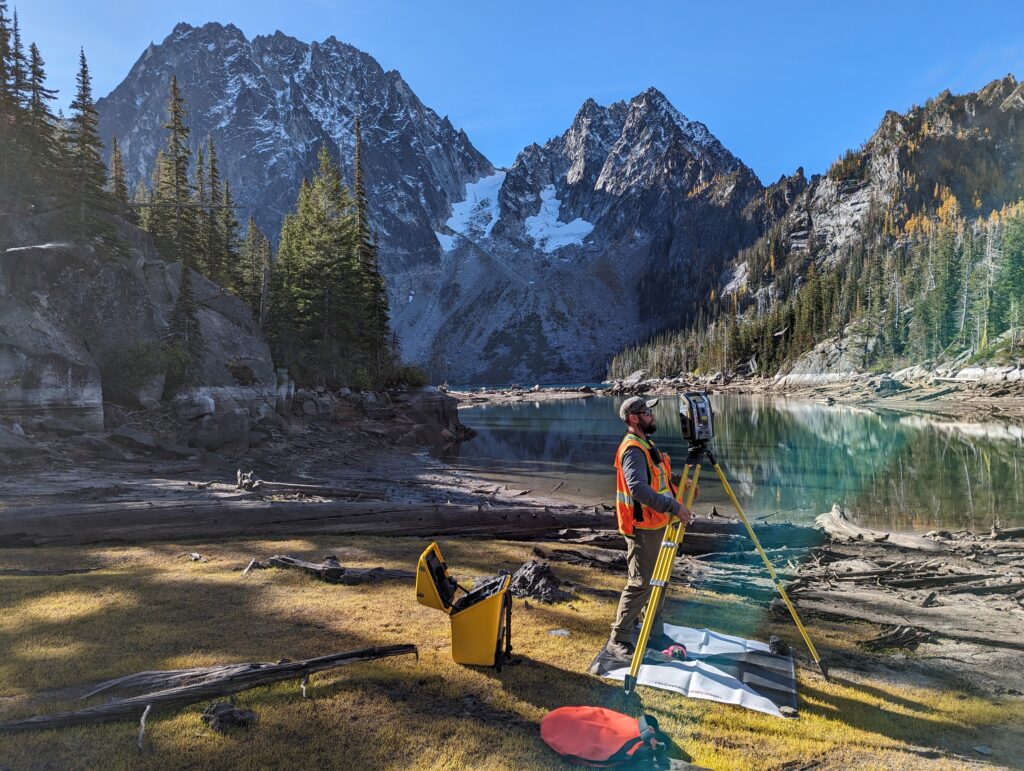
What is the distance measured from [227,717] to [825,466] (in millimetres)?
31440

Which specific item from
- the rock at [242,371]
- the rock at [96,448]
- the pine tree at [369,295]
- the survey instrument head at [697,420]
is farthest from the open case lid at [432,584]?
the pine tree at [369,295]

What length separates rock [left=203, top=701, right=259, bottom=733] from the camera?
430 cm

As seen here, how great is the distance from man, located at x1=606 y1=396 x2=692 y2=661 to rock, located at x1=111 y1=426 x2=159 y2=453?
20.4 metres

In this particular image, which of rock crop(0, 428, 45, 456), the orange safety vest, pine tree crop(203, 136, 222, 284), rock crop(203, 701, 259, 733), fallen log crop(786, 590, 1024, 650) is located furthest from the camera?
pine tree crop(203, 136, 222, 284)

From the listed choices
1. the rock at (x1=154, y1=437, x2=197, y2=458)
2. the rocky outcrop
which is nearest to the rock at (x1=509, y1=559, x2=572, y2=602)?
the rock at (x1=154, y1=437, x2=197, y2=458)

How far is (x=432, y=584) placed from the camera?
5535mm

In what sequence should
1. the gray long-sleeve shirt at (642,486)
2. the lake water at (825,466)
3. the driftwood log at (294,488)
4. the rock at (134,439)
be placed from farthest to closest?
1. the rock at (134,439)
2. the lake water at (825,466)
3. the driftwood log at (294,488)
4. the gray long-sleeve shirt at (642,486)

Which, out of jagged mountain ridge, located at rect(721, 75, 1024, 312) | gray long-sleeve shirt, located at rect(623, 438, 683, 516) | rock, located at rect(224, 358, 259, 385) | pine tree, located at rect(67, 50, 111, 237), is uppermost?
jagged mountain ridge, located at rect(721, 75, 1024, 312)

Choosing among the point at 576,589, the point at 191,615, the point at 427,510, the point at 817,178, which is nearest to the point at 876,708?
the point at 576,589

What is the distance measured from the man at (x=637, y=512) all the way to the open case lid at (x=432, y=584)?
2.05 meters

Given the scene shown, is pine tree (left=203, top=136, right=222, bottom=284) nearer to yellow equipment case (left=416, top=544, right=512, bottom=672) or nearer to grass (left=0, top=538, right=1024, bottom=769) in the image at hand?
grass (left=0, top=538, right=1024, bottom=769)

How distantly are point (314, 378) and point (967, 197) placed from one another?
613 ft

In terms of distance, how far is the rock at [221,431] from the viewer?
75.6ft

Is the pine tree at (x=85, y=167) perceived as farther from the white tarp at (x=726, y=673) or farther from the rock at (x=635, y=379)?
the rock at (x=635, y=379)
